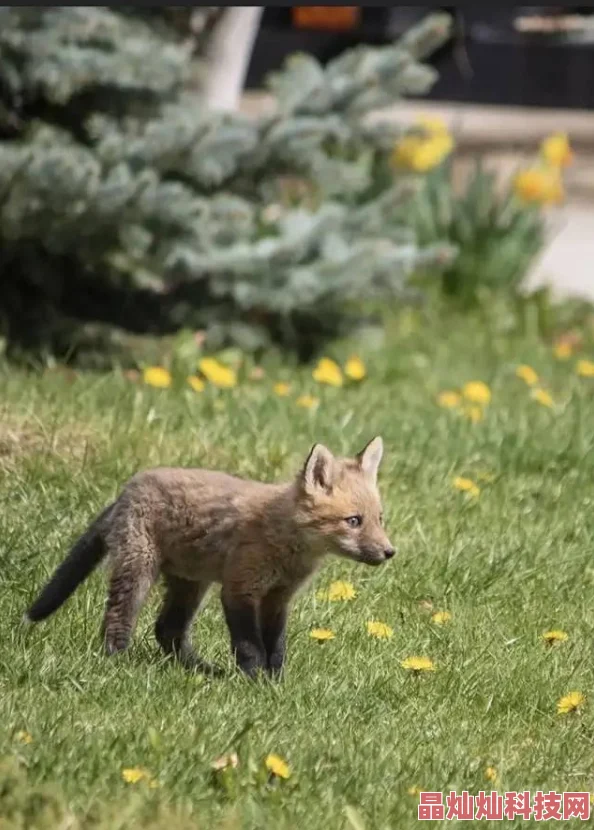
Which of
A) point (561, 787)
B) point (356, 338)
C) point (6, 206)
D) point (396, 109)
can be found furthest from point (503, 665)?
point (396, 109)

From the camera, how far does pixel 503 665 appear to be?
4.77m

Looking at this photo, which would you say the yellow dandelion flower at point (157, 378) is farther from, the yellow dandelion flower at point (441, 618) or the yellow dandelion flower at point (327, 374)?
the yellow dandelion flower at point (441, 618)

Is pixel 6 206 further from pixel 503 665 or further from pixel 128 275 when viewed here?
pixel 503 665

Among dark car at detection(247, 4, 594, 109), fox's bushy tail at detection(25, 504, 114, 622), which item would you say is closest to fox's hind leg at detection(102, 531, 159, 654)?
fox's bushy tail at detection(25, 504, 114, 622)

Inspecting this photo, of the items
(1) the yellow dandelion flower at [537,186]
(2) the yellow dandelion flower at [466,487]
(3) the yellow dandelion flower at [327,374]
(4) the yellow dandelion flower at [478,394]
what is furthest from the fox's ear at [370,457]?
(1) the yellow dandelion flower at [537,186]

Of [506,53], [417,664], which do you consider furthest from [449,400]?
[506,53]

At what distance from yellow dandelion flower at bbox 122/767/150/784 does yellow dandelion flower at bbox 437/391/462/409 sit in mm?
4432

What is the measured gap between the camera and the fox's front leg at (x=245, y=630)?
443 centimetres

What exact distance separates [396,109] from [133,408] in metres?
8.74

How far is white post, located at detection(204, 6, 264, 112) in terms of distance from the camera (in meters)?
9.23

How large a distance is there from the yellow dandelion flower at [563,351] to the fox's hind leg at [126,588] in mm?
5730

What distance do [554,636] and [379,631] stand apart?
0.53 metres

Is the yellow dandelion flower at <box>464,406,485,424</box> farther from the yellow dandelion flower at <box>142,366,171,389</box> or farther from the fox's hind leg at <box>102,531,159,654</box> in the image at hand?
the fox's hind leg at <box>102,531,159,654</box>

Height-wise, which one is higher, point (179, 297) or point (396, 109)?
point (179, 297)
